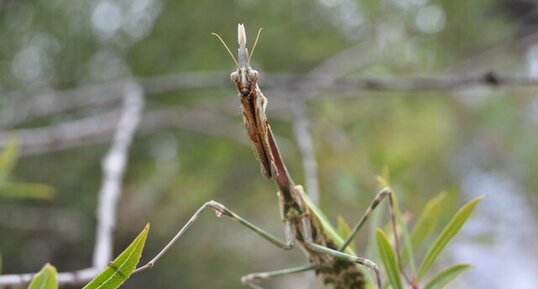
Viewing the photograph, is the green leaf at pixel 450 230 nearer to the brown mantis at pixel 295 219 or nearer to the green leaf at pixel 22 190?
the brown mantis at pixel 295 219

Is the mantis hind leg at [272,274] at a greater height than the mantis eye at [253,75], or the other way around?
the mantis eye at [253,75]

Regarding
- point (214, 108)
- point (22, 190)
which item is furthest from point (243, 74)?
point (214, 108)

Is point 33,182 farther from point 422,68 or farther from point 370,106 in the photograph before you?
point 422,68

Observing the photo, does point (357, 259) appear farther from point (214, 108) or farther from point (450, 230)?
point (214, 108)

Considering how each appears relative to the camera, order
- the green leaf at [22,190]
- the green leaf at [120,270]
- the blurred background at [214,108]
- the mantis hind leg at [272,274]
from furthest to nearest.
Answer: the blurred background at [214,108], the green leaf at [22,190], the mantis hind leg at [272,274], the green leaf at [120,270]

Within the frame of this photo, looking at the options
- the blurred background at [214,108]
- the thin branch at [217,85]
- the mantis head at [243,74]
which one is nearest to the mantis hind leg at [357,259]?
the mantis head at [243,74]
